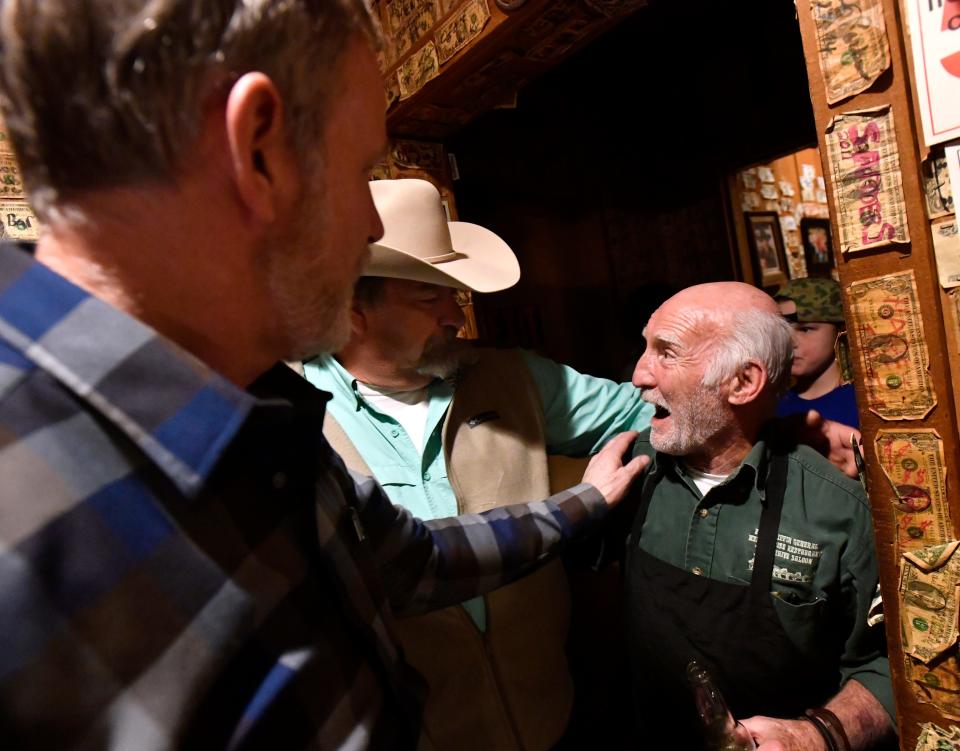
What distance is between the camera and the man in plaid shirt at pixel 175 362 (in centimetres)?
47

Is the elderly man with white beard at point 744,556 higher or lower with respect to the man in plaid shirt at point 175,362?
lower

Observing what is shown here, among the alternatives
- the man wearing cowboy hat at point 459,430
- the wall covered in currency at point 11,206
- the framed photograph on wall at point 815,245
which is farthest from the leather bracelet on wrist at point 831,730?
the framed photograph on wall at point 815,245

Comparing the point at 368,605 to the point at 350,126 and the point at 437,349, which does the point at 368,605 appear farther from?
the point at 437,349

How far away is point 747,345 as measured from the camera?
1.32 m

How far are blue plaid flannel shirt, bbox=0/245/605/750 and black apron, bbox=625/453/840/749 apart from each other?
Result: 0.86 m

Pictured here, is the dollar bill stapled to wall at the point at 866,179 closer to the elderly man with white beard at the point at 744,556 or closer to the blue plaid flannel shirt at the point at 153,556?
the elderly man with white beard at the point at 744,556

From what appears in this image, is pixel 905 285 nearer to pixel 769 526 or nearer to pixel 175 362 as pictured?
pixel 769 526

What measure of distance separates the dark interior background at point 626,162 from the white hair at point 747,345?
188 cm

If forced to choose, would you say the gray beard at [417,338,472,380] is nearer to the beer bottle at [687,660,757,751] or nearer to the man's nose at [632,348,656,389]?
the man's nose at [632,348,656,389]

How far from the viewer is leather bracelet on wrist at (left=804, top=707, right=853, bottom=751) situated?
1065mm

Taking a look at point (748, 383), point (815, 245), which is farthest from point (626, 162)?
point (748, 383)

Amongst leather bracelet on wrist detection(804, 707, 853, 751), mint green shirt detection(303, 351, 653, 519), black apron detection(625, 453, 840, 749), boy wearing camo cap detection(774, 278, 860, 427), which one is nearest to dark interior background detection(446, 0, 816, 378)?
boy wearing camo cap detection(774, 278, 860, 427)

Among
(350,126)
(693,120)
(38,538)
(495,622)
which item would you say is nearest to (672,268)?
(693,120)

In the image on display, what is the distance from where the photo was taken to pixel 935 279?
814 millimetres
